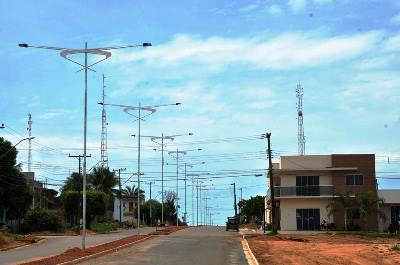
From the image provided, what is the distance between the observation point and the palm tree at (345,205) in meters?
64.4

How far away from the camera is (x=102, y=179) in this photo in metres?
102

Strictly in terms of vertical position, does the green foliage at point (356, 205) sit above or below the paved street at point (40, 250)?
above

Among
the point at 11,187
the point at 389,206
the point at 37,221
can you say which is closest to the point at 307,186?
the point at 389,206

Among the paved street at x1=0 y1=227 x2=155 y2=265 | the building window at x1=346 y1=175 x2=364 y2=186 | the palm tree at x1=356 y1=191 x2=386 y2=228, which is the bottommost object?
the paved street at x1=0 y1=227 x2=155 y2=265

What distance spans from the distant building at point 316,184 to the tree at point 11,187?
1116 inches

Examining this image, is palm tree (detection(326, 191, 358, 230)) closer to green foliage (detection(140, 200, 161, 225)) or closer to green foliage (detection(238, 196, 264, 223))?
green foliage (detection(238, 196, 264, 223))

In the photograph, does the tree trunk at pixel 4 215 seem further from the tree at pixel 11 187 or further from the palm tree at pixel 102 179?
the palm tree at pixel 102 179

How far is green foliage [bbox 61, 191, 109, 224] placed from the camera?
259ft

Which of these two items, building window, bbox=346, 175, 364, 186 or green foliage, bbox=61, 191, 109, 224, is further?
green foliage, bbox=61, 191, 109, 224

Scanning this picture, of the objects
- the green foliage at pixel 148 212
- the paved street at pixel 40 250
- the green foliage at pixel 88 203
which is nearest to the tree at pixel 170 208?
the green foliage at pixel 148 212

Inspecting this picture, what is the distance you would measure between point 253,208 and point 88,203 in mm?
53610

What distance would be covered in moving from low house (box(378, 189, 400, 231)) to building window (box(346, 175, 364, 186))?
109 inches

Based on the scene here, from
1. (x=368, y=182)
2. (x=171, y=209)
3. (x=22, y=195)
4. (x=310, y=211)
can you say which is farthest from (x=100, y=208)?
(x=171, y=209)

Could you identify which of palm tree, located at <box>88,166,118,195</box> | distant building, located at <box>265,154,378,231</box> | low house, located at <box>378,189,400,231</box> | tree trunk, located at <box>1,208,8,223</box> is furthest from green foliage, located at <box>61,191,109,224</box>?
low house, located at <box>378,189,400,231</box>
